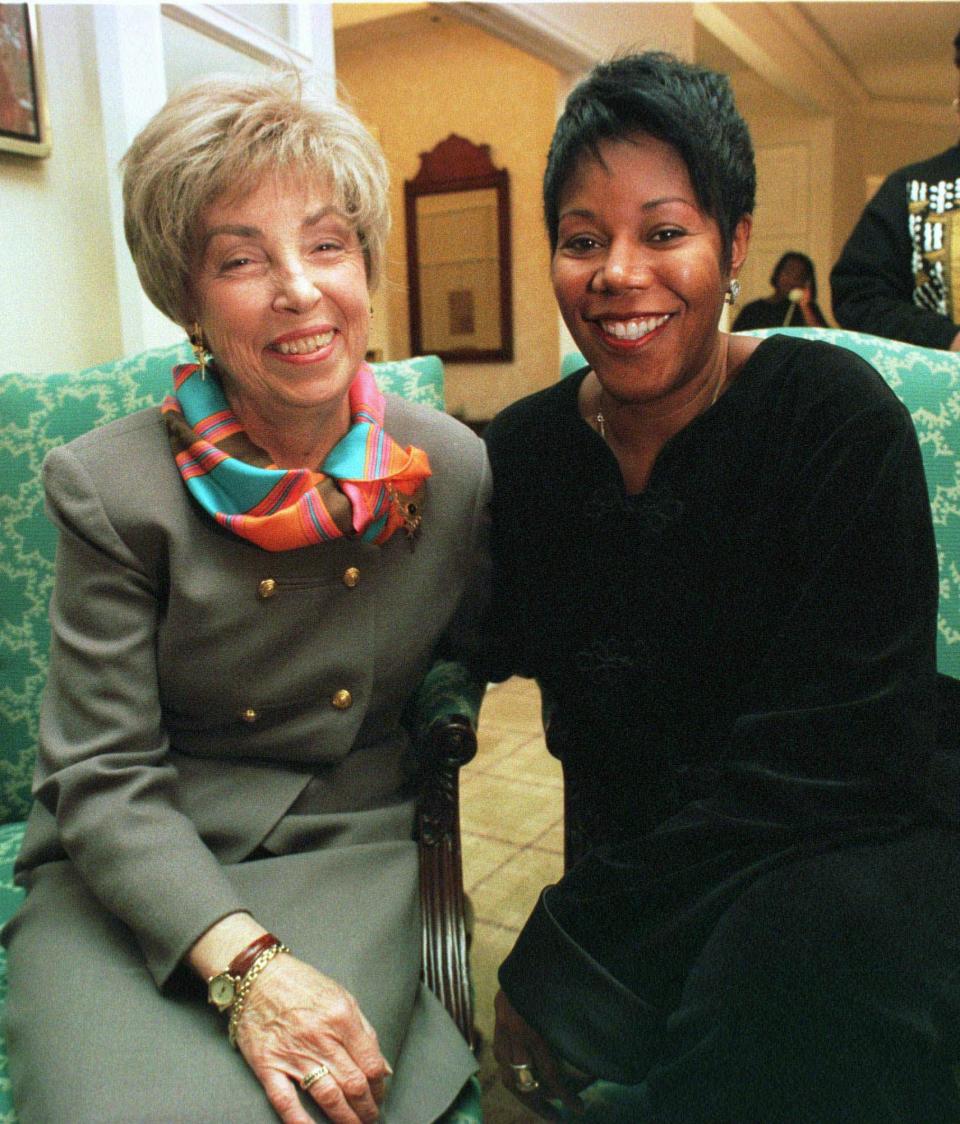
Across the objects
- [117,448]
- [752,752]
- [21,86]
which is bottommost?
[752,752]

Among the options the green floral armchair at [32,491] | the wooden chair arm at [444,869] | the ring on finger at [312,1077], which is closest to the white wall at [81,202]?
the green floral armchair at [32,491]

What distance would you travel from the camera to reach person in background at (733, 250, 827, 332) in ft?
17.2

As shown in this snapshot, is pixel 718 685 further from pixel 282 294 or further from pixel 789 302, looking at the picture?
pixel 789 302

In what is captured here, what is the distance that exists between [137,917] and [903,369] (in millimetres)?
1315

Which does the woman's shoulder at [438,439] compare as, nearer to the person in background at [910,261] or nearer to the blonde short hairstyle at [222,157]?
the blonde short hairstyle at [222,157]

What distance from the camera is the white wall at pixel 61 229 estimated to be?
201 cm

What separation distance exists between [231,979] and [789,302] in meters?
5.06

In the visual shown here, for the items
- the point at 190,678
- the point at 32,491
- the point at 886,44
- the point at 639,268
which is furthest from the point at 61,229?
the point at 886,44

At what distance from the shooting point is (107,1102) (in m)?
0.87

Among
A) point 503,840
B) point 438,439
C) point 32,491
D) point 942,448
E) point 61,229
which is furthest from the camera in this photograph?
point 503,840

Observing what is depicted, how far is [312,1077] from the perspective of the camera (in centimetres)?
91

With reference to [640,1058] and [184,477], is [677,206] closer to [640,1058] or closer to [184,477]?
[184,477]

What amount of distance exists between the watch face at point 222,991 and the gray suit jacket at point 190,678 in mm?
57

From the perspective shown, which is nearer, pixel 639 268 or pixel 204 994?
pixel 204 994
